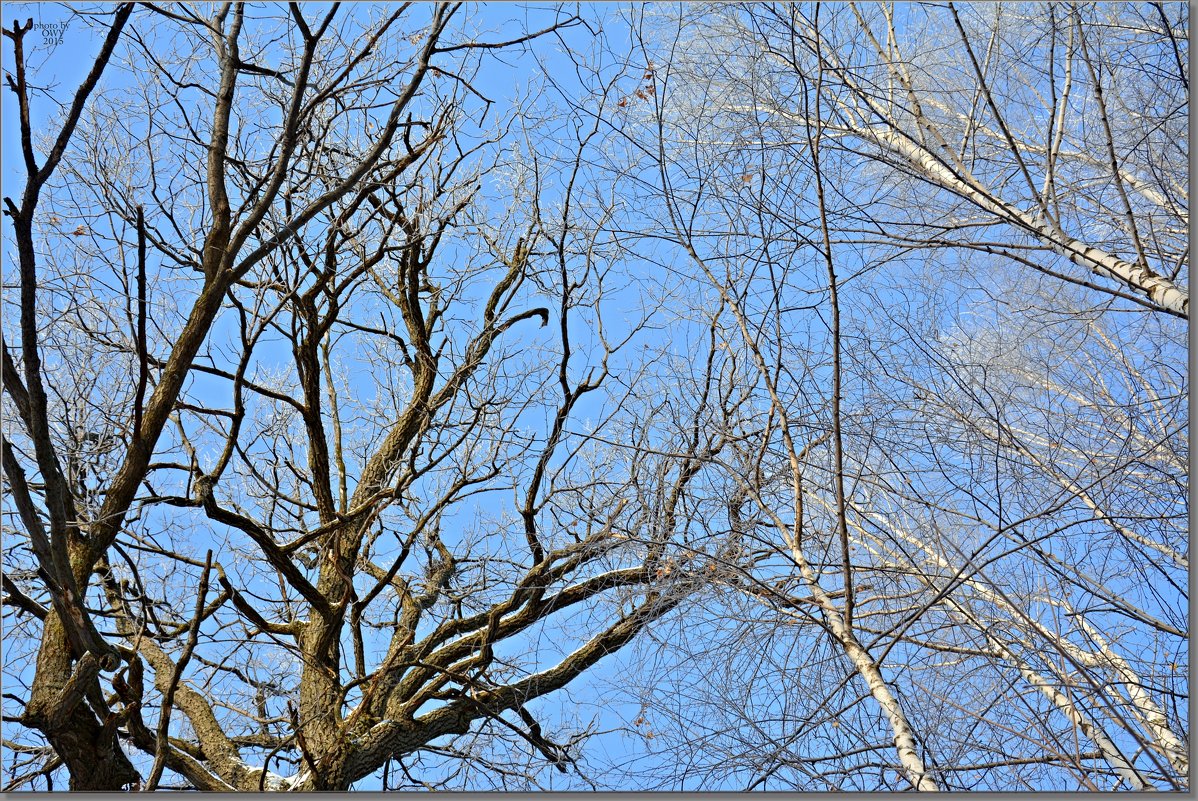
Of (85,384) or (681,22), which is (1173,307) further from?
(85,384)

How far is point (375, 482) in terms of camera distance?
4.05 meters

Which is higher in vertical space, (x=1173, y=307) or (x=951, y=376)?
(x=951, y=376)

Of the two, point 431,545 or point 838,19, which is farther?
point 431,545

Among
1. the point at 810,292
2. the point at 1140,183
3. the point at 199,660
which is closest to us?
the point at 1140,183

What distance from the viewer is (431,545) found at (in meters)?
3.95

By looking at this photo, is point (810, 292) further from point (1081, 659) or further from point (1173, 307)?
point (1081, 659)

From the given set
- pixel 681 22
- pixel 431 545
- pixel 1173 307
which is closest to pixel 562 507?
pixel 431 545

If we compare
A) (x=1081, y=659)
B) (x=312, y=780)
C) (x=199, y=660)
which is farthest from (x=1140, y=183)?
(x=199, y=660)

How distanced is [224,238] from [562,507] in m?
1.49

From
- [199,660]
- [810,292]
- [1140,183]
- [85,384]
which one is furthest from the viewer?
[199,660]

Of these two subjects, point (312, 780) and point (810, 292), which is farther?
point (312, 780)

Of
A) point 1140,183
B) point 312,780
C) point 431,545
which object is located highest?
point 431,545

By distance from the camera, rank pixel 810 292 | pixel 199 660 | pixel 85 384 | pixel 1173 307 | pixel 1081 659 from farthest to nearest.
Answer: pixel 199 660 < pixel 85 384 < pixel 810 292 < pixel 1081 659 < pixel 1173 307

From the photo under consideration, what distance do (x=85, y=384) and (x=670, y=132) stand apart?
2.23m
